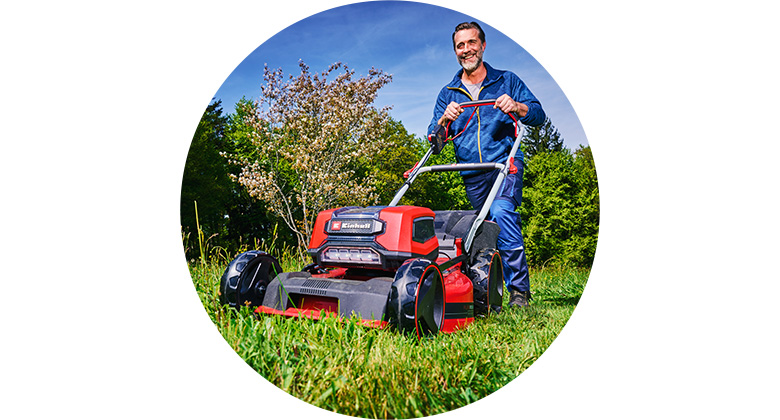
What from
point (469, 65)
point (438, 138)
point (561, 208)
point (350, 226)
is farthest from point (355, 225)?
point (561, 208)

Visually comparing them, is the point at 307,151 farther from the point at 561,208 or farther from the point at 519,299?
the point at 519,299

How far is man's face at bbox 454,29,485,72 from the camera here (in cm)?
304

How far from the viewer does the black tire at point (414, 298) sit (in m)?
2.64

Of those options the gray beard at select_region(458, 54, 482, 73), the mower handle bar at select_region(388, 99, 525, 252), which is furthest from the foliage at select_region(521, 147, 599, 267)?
the gray beard at select_region(458, 54, 482, 73)

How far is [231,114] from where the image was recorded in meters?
3.20

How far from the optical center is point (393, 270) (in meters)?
3.06

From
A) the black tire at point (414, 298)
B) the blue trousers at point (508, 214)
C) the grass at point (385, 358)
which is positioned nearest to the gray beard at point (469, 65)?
the blue trousers at point (508, 214)

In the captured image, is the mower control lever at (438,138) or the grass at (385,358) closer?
the grass at (385,358)

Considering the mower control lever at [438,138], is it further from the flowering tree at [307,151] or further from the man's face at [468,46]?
the man's face at [468,46]

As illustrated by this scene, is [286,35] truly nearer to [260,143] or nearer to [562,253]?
[260,143]

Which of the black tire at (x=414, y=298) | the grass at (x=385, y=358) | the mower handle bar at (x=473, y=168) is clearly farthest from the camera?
the mower handle bar at (x=473, y=168)

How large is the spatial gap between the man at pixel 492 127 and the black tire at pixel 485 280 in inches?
3.2

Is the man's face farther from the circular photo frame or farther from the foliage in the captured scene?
the foliage

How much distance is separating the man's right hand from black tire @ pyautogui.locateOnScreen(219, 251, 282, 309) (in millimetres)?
1477
